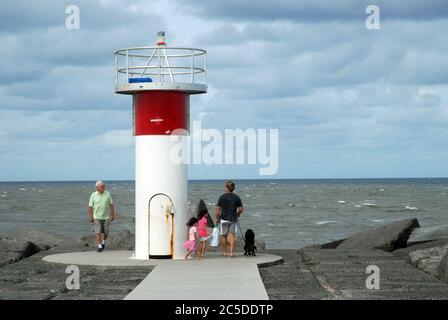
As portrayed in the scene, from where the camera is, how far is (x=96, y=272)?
17.5 metres

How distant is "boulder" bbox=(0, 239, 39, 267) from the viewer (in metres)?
19.9

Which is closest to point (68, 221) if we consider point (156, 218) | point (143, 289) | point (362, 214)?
point (362, 214)

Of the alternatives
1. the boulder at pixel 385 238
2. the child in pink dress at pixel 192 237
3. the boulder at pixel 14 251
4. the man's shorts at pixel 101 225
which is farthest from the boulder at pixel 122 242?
the boulder at pixel 385 238

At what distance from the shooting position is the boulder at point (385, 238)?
2438cm

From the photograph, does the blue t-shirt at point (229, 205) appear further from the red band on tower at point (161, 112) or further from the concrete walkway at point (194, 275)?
the red band on tower at point (161, 112)

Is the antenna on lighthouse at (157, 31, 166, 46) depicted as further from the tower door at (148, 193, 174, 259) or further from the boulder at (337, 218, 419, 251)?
the boulder at (337, 218, 419, 251)

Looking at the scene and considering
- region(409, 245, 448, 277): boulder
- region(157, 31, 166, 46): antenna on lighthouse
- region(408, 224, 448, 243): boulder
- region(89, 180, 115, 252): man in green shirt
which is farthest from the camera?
region(408, 224, 448, 243): boulder

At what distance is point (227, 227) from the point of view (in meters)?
19.8

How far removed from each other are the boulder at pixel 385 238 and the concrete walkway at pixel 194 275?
502cm

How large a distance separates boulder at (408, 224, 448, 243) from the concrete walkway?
633 centimetres

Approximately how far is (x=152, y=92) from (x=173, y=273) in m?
4.44

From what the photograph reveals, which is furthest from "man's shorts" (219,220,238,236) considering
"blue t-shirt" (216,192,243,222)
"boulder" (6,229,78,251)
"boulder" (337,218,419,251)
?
"boulder" (6,229,78,251)
